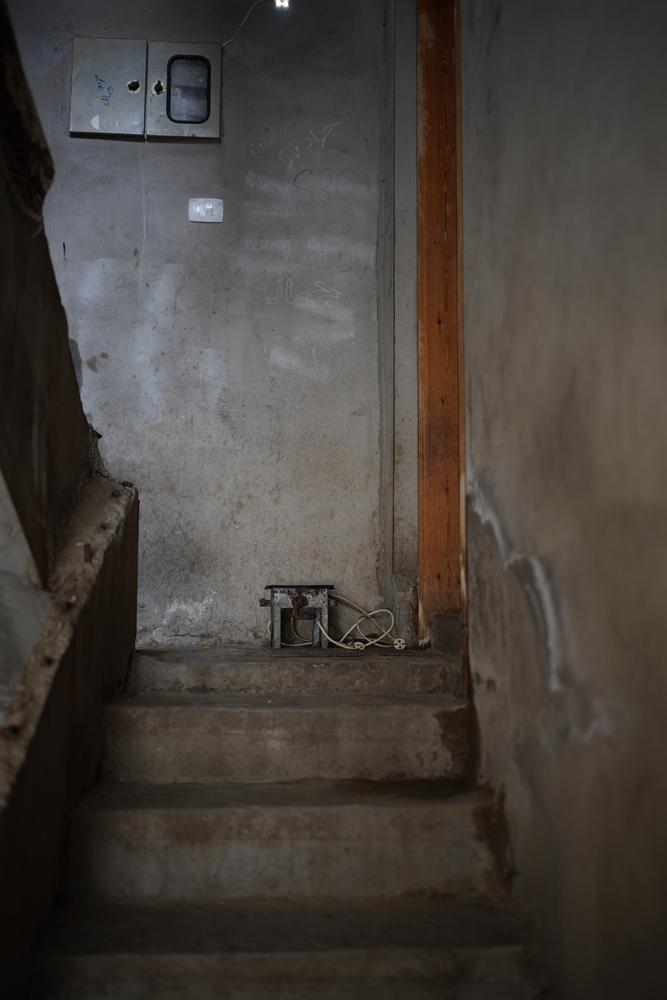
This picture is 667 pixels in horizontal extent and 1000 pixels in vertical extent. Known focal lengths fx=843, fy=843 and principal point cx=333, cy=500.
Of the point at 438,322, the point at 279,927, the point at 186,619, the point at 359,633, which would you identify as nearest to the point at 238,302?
the point at 438,322

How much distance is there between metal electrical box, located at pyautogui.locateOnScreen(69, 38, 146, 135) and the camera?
407 centimetres

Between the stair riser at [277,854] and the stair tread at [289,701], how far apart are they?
33cm

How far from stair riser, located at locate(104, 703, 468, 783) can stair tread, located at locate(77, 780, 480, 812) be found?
0.04 metres

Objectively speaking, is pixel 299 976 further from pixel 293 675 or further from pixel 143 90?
pixel 143 90

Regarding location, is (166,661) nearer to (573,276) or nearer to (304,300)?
(573,276)

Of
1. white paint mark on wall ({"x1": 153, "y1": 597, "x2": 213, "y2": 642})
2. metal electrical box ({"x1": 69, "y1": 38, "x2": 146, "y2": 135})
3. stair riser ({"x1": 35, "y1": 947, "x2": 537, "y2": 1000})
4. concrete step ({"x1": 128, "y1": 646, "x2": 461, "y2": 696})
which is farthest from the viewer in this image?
metal electrical box ({"x1": 69, "y1": 38, "x2": 146, "y2": 135})

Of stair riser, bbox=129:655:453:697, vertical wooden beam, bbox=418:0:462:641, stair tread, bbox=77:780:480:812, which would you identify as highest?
vertical wooden beam, bbox=418:0:462:641

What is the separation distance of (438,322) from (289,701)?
1.88 metres

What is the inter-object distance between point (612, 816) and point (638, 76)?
1.23 meters

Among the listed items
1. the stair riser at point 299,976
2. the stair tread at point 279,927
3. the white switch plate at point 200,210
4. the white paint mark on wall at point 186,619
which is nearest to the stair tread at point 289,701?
the stair tread at point 279,927

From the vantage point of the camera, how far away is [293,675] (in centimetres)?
254

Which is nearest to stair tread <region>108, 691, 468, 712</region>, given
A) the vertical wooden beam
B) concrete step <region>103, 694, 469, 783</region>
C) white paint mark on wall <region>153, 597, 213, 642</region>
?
concrete step <region>103, 694, 469, 783</region>

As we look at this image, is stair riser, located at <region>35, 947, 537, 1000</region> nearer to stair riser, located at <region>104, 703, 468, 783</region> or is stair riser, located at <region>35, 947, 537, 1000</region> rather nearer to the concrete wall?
the concrete wall

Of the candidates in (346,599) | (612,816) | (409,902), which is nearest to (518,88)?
(612,816)
